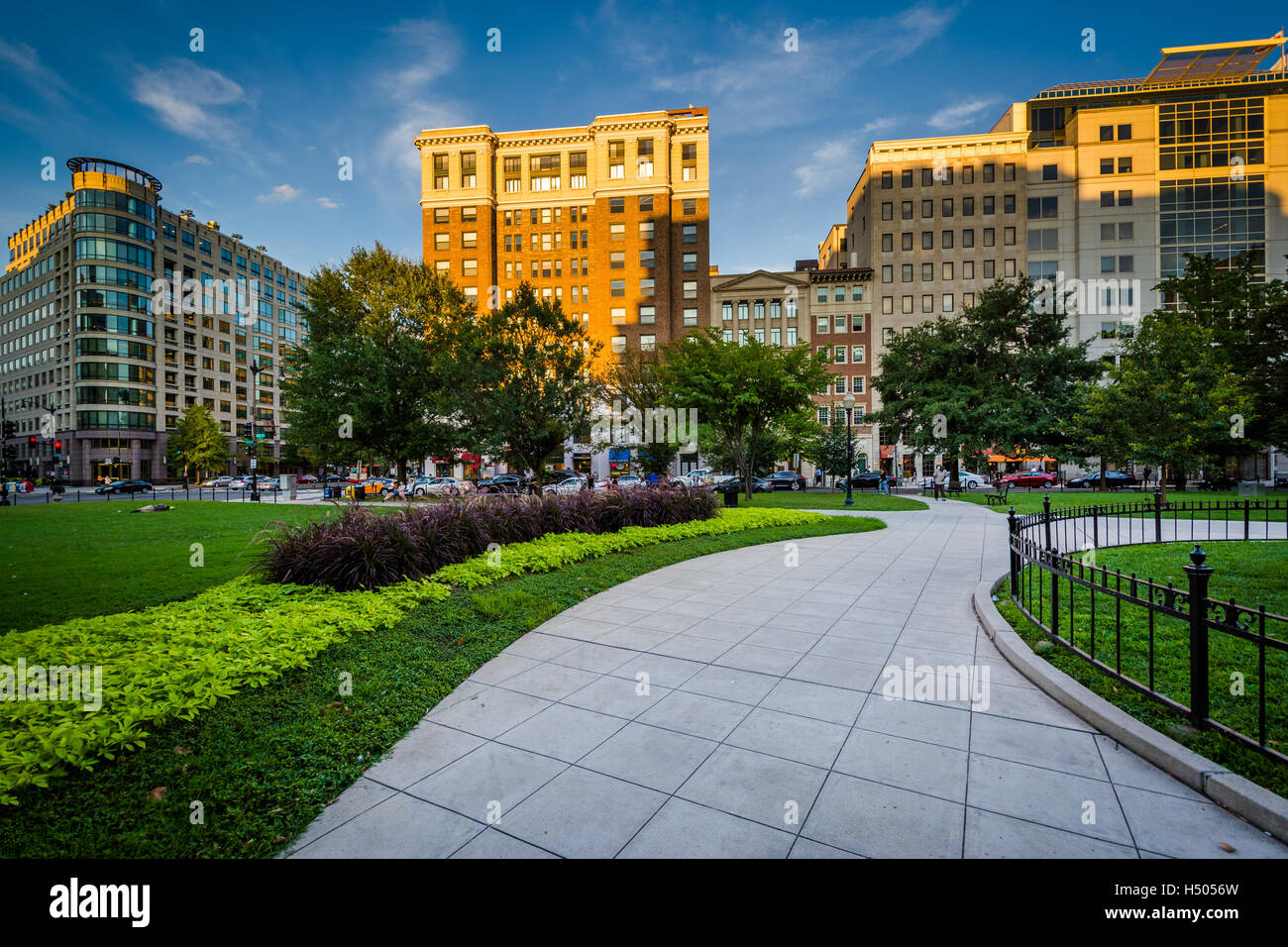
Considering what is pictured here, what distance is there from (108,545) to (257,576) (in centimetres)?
748

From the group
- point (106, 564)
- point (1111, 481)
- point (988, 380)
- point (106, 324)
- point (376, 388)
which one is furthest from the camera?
point (106, 324)

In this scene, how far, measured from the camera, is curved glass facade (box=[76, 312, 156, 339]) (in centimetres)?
6456

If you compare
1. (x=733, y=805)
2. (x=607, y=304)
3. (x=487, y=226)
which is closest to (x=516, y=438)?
(x=733, y=805)

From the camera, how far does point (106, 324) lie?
65188 millimetres

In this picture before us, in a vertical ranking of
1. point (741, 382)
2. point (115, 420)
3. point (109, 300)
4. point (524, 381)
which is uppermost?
point (109, 300)

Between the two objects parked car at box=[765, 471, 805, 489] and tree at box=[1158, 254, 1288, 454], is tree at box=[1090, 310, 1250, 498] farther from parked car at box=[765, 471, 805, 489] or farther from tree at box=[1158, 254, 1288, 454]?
parked car at box=[765, 471, 805, 489]

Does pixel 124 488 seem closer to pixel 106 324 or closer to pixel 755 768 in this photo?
pixel 106 324

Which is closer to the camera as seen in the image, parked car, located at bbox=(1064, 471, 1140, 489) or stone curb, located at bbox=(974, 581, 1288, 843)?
stone curb, located at bbox=(974, 581, 1288, 843)

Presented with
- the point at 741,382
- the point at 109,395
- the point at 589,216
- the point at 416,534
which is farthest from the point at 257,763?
the point at 109,395

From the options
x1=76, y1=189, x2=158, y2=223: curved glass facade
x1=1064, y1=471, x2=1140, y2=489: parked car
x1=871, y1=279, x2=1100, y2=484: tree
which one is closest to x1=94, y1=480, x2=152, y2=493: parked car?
x1=76, y1=189, x2=158, y2=223: curved glass facade

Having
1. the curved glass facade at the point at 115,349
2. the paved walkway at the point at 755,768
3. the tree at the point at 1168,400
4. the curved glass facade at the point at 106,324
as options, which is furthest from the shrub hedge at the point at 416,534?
the curved glass facade at the point at 106,324

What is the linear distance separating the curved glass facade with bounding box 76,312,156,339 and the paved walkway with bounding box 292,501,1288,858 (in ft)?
283

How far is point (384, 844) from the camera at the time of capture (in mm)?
2969

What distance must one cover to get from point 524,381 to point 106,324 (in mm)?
73920
